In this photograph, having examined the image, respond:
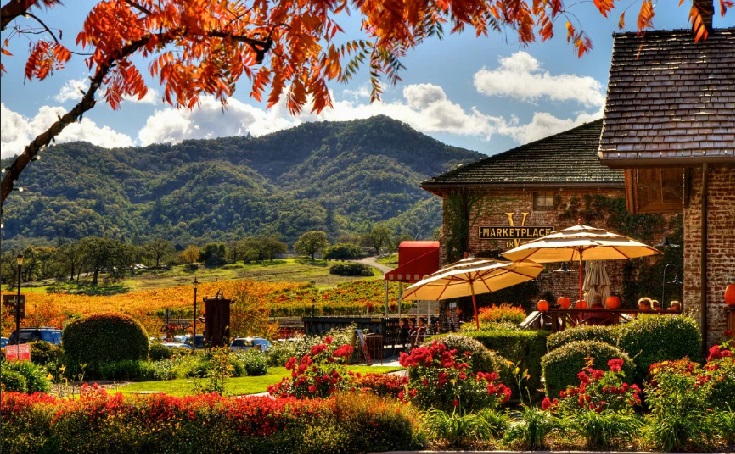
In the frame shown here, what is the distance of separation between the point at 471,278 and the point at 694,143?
5.61 metres

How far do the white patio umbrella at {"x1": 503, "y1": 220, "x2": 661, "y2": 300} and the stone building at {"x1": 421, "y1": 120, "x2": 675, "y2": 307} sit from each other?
11.4m

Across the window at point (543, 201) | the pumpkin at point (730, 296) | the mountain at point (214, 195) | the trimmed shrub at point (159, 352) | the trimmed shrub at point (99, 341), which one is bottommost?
the trimmed shrub at point (159, 352)

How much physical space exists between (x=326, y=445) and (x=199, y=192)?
163 m

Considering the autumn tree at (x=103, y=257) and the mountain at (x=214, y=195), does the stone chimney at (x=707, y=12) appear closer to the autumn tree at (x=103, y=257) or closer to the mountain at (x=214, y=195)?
the autumn tree at (x=103, y=257)

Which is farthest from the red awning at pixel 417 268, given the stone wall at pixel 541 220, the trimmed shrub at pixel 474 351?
the trimmed shrub at pixel 474 351

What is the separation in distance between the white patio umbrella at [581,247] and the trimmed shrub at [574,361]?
4.08 metres

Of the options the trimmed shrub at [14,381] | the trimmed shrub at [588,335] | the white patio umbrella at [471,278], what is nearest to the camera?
the trimmed shrub at [588,335]

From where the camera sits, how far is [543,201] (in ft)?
98.2

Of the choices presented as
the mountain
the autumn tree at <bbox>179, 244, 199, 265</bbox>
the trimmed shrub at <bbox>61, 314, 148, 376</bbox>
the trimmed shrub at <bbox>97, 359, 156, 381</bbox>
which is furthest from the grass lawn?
the mountain

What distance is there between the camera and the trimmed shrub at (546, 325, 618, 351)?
12.7 m

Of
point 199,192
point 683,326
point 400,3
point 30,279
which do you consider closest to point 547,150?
point 683,326

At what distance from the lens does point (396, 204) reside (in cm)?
17050

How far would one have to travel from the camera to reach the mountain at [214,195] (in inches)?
5723

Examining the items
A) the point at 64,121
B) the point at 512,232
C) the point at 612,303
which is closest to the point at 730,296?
the point at 612,303
